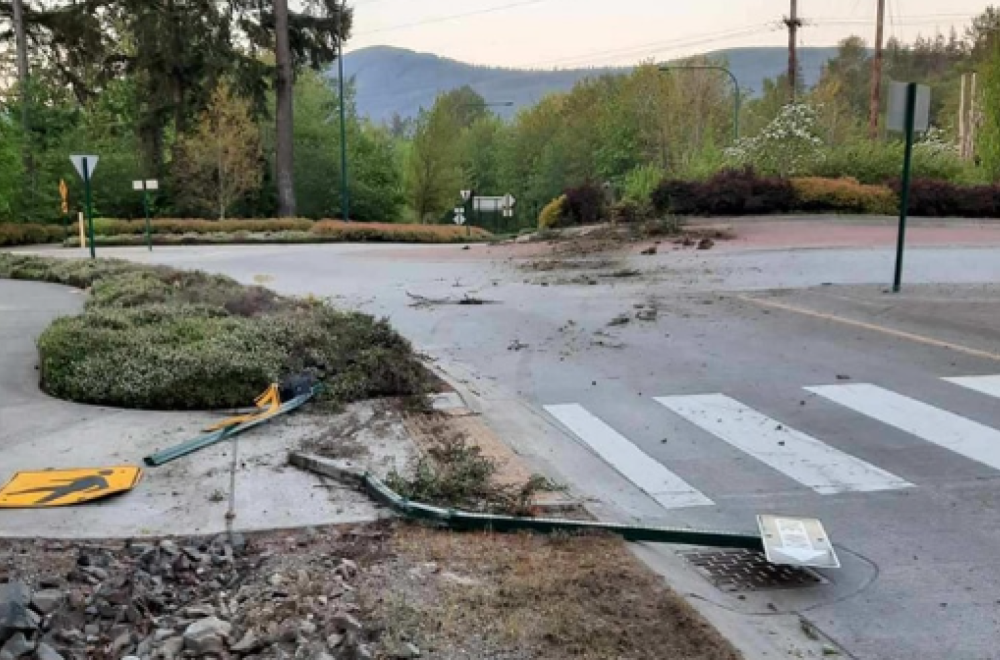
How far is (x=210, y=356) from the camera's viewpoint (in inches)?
294

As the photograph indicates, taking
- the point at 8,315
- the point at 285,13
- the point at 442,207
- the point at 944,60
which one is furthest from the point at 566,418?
the point at 944,60

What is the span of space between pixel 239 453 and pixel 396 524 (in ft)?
5.51

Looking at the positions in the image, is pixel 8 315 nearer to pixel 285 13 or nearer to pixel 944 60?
pixel 285 13

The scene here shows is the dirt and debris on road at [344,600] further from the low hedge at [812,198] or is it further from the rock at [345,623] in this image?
the low hedge at [812,198]

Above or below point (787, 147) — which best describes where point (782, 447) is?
below

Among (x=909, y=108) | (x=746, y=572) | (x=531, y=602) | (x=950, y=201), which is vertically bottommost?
(x=746, y=572)

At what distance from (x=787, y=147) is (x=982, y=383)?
2621cm

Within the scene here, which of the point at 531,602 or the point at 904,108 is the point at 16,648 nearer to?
the point at 531,602

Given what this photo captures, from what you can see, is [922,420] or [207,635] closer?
[207,635]

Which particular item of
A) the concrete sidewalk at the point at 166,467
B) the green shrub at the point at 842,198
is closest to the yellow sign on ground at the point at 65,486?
the concrete sidewalk at the point at 166,467

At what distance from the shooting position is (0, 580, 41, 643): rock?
3.35 metres

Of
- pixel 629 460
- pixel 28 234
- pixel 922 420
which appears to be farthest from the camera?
pixel 28 234

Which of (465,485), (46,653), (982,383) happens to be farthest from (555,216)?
(46,653)

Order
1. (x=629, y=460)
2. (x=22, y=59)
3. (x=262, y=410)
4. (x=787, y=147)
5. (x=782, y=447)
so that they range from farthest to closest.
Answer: (x=22, y=59) → (x=787, y=147) → (x=262, y=410) → (x=782, y=447) → (x=629, y=460)
